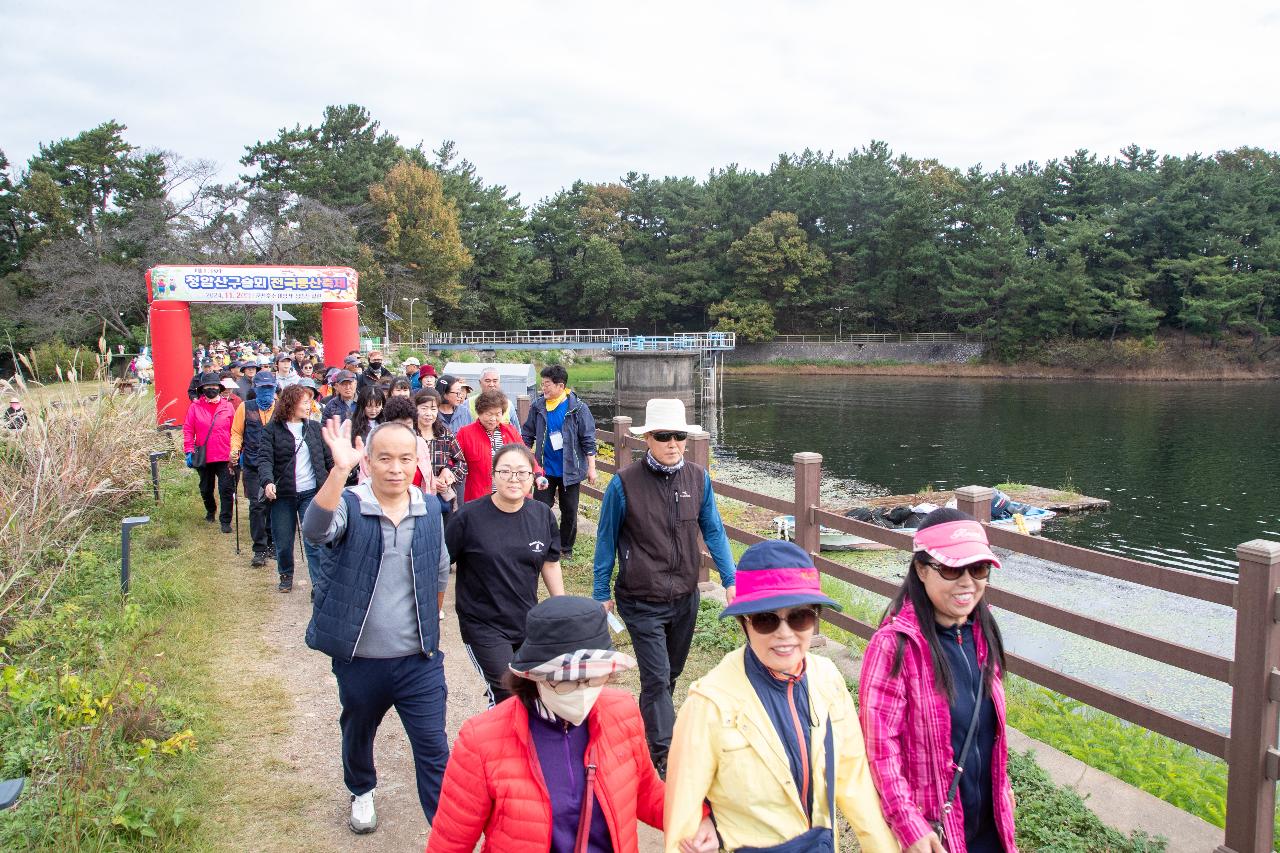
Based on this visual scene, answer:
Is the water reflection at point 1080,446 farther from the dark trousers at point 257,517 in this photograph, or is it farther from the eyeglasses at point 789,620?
the eyeglasses at point 789,620

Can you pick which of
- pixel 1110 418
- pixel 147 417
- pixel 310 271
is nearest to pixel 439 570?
pixel 147 417

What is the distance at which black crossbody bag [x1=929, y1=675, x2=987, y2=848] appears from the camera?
2.34m

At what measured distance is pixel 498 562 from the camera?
Result: 3777 mm

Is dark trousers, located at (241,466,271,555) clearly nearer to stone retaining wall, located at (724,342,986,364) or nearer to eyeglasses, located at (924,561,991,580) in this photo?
eyeglasses, located at (924,561,991,580)

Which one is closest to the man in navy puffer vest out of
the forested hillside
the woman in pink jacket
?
the woman in pink jacket

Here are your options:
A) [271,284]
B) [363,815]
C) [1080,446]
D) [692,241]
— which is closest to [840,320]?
[692,241]

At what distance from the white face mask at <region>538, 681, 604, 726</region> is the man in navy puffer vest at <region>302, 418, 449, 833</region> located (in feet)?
4.67

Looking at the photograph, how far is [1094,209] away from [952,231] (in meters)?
8.67

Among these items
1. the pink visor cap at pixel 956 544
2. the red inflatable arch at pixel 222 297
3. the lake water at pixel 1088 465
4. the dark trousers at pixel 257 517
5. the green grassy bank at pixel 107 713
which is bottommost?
the lake water at pixel 1088 465

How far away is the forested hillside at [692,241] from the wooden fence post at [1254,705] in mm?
40104

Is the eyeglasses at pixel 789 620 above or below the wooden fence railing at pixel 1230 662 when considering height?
above

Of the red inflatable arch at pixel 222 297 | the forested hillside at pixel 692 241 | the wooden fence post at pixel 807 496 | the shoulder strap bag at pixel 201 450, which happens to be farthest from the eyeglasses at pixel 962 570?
the forested hillside at pixel 692 241

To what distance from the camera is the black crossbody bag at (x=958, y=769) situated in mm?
2338

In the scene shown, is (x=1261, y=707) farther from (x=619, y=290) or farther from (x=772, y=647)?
(x=619, y=290)
